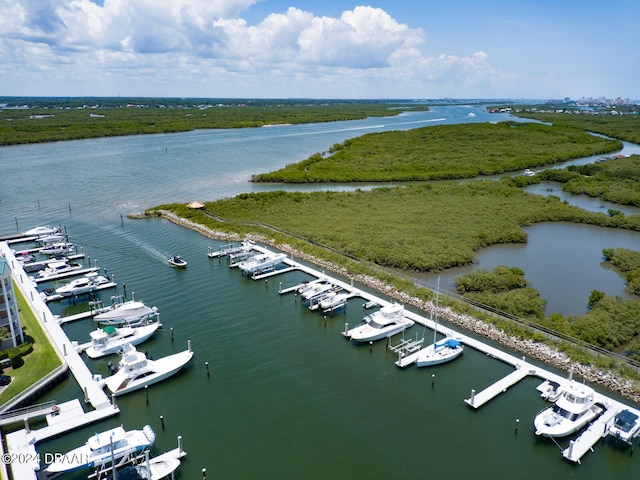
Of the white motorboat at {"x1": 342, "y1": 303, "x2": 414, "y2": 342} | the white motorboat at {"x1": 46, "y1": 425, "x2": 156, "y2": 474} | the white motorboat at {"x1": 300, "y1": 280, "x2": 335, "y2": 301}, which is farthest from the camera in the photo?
the white motorboat at {"x1": 300, "y1": 280, "x2": 335, "y2": 301}

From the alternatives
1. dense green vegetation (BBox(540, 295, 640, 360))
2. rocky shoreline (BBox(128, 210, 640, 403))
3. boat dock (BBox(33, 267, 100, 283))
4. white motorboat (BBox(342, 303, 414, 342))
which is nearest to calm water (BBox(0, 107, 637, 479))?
white motorboat (BBox(342, 303, 414, 342))

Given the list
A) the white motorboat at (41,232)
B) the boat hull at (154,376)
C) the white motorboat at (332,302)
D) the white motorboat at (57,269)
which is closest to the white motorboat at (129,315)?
the boat hull at (154,376)

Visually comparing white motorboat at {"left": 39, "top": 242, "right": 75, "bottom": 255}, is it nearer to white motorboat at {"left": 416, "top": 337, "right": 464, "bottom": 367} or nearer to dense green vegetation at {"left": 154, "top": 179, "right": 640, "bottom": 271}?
dense green vegetation at {"left": 154, "top": 179, "right": 640, "bottom": 271}

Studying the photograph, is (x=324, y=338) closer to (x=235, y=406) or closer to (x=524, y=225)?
(x=235, y=406)

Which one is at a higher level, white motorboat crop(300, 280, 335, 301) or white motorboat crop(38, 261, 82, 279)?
white motorboat crop(38, 261, 82, 279)

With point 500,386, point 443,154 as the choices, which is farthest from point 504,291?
point 443,154


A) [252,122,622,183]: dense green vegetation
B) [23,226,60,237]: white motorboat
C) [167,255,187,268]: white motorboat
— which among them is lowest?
[167,255,187,268]: white motorboat

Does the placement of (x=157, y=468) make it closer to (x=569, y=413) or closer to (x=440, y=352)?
(x=440, y=352)
